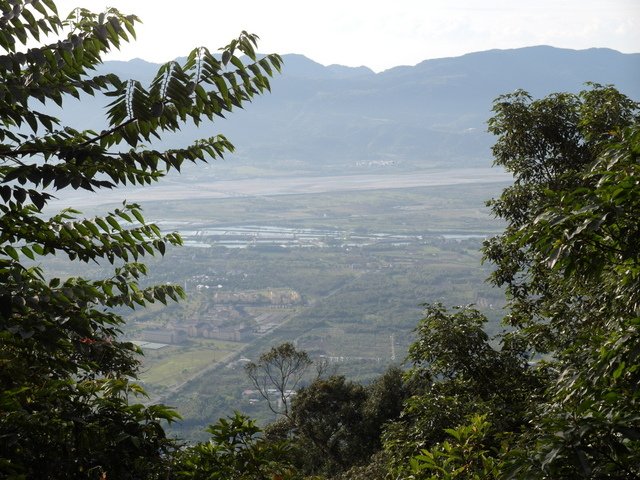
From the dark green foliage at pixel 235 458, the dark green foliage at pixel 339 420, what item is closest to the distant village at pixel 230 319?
the dark green foliage at pixel 339 420

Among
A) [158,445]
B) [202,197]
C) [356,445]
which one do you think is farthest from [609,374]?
[202,197]

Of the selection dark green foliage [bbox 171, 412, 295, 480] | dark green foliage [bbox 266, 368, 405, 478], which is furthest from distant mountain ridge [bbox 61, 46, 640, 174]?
dark green foliage [bbox 171, 412, 295, 480]

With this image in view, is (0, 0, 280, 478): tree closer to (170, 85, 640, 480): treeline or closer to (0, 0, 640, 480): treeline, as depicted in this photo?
(0, 0, 640, 480): treeline

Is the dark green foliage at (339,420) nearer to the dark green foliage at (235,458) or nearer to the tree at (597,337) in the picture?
the tree at (597,337)

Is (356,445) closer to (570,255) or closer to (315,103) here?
(570,255)

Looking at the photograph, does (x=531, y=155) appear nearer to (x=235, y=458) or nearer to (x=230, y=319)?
→ (x=235, y=458)

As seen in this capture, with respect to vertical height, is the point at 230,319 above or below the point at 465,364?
below

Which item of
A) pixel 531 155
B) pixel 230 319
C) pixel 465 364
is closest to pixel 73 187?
pixel 465 364
